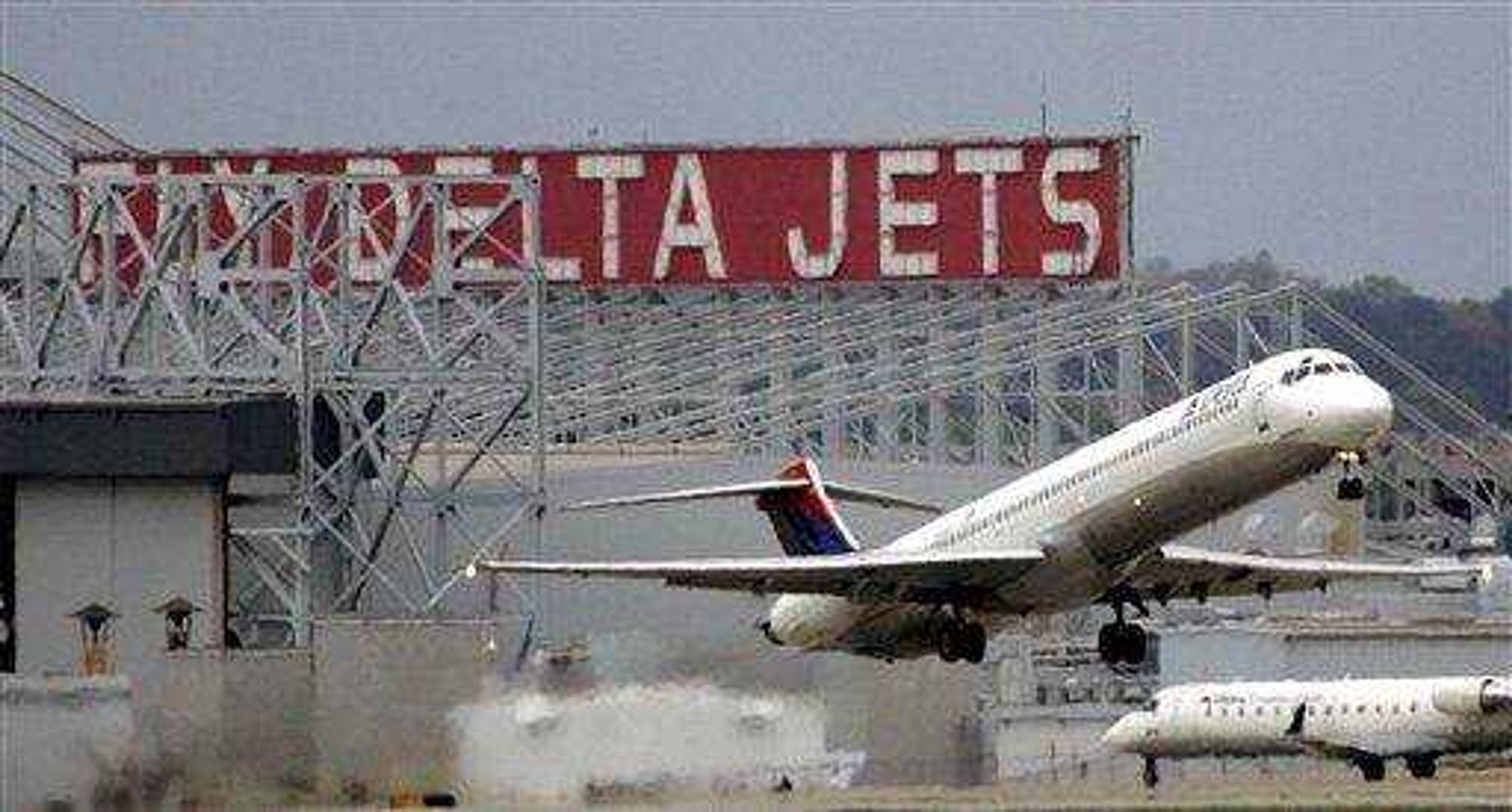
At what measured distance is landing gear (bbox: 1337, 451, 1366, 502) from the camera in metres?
86.7

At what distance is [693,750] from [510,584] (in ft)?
120

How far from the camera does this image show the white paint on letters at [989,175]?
168125 mm

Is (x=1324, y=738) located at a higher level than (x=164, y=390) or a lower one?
lower

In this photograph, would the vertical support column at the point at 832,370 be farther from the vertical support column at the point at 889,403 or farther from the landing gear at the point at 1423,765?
the landing gear at the point at 1423,765

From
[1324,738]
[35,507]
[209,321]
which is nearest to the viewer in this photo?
[1324,738]

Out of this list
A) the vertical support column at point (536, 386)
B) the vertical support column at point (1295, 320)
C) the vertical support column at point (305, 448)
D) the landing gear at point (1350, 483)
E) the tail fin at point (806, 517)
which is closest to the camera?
the landing gear at point (1350, 483)

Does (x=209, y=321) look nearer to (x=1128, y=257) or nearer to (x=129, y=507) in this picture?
(x=129, y=507)

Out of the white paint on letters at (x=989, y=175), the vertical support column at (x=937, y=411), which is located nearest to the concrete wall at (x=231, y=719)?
the vertical support column at (x=937, y=411)

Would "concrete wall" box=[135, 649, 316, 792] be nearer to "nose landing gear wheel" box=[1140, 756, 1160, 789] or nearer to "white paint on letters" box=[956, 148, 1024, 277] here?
"nose landing gear wheel" box=[1140, 756, 1160, 789]

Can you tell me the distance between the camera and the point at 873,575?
9531 centimetres

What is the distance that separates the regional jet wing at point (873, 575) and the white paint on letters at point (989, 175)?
71681 mm

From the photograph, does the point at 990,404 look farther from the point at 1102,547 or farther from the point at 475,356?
the point at 1102,547

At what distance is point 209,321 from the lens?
447 feet

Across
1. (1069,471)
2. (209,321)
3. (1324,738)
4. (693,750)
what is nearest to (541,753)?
(693,750)
